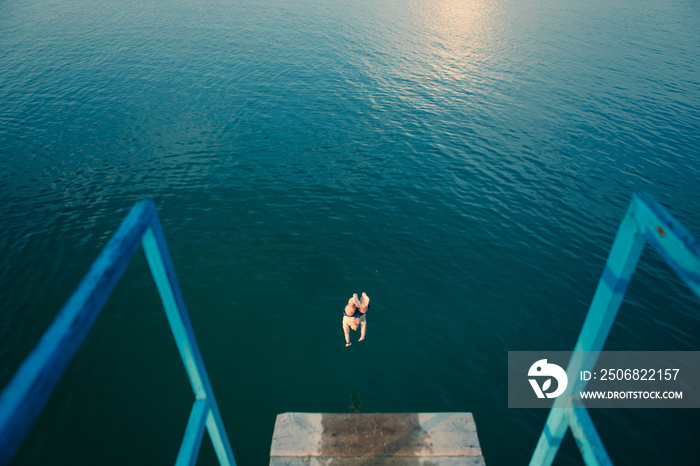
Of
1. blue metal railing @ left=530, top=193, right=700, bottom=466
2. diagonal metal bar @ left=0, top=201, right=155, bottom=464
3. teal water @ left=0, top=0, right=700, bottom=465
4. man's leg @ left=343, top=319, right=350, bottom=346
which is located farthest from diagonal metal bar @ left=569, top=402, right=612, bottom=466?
man's leg @ left=343, top=319, right=350, bottom=346

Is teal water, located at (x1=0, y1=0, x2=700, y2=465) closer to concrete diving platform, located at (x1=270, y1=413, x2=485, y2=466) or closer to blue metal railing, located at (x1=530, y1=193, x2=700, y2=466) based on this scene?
concrete diving platform, located at (x1=270, y1=413, x2=485, y2=466)

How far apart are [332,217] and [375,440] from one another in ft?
50.0

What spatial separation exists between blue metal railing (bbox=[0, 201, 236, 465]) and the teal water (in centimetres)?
936

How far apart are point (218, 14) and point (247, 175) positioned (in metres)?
47.9

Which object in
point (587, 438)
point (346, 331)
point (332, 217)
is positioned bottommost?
point (332, 217)

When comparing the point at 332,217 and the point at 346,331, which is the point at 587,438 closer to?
the point at 346,331

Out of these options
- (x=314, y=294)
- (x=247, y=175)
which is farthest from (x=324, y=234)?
(x=247, y=175)

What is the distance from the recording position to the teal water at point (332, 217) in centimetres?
1391

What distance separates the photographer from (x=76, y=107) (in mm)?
33281

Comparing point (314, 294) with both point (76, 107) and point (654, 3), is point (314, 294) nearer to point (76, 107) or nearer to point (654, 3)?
point (76, 107)

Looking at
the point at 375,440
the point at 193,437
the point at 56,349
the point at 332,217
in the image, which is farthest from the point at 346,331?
the point at 56,349

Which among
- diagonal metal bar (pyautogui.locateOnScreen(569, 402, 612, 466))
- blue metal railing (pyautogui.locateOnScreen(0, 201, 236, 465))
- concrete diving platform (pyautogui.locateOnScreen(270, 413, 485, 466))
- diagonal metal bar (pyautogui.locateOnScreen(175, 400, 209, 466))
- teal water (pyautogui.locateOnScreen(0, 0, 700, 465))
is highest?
blue metal railing (pyautogui.locateOnScreen(0, 201, 236, 465))

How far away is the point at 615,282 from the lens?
13.0 feet

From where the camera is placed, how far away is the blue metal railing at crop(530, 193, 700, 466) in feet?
10.1
